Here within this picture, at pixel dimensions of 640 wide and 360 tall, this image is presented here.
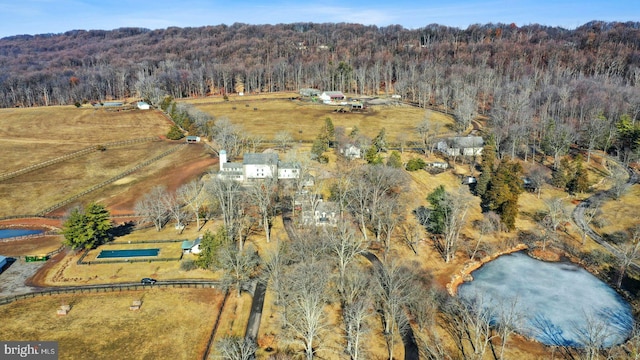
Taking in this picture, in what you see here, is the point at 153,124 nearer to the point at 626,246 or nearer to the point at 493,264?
the point at 493,264

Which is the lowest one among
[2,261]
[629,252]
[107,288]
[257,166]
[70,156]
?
[629,252]

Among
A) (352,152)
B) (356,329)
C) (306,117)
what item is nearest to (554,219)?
(356,329)

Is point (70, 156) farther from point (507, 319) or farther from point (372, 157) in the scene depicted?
point (507, 319)

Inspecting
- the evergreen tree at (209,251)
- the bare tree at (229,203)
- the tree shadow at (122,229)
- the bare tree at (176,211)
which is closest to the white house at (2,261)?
the tree shadow at (122,229)

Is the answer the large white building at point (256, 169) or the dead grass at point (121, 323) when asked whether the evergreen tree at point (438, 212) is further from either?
the dead grass at point (121, 323)

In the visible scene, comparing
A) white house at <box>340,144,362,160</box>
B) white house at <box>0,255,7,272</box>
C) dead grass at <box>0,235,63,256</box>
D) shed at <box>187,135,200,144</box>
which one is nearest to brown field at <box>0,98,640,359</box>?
dead grass at <box>0,235,63,256</box>
